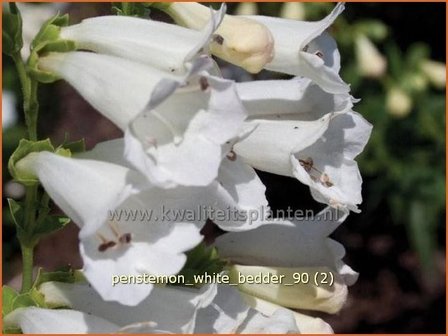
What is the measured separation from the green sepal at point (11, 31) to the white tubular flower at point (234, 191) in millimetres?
139

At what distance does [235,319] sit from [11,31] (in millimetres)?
400

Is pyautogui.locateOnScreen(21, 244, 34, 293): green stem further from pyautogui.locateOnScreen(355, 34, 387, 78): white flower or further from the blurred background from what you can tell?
pyautogui.locateOnScreen(355, 34, 387, 78): white flower

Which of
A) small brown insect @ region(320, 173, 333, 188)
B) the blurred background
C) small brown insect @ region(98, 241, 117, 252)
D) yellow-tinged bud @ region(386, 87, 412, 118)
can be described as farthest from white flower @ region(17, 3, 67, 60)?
small brown insect @ region(98, 241, 117, 252)

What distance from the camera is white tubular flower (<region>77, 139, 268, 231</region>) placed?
0.99 m

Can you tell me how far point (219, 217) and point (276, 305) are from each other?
0.25 meters

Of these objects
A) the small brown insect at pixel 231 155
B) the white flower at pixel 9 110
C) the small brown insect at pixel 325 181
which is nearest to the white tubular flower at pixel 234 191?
the small brown insect at pixel 231 155

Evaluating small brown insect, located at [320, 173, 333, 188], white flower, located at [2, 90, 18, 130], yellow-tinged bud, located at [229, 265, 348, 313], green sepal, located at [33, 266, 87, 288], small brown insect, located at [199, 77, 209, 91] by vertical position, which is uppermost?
small brown insect, located at [199, 77, 209, 91]

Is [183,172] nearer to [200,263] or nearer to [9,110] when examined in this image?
[200,263]

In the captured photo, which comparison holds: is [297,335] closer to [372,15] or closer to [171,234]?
[171,234]

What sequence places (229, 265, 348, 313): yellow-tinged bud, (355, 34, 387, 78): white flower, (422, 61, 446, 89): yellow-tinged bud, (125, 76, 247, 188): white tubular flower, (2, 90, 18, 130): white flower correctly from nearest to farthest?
(125, 76, 247, 188): white tubular flower → (229, 265, 348, 313): yellow-tinged bud → (355, 34, 387, 78): white flower → (422, 61, 446, 89): yellow-tinged bud → (2, 90, 18, 130): white flower

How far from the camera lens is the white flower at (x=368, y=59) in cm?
275

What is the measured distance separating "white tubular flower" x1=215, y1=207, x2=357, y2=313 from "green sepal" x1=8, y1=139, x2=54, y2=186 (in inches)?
11.5

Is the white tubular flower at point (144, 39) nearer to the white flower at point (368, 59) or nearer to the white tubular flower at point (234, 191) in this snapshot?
the white tubular flower at point (234, 191)

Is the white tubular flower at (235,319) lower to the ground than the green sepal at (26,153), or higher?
lower
